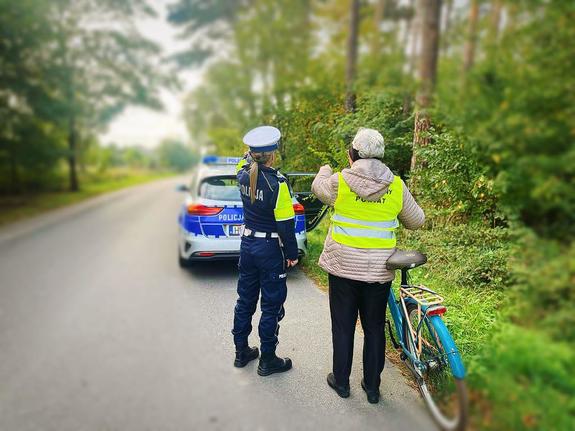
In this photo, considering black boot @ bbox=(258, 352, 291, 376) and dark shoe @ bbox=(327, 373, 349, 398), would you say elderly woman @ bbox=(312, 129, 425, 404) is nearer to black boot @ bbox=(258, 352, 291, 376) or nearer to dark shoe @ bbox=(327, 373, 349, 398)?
dark shoe @ bbox=(327, 373, 349, 398)

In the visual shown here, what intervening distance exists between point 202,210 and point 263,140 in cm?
208

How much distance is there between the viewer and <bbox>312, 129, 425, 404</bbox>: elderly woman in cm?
247

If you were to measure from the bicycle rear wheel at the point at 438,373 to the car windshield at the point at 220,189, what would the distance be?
8.29ft

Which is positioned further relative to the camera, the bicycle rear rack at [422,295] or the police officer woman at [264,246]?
the police officer woman at [264,246]

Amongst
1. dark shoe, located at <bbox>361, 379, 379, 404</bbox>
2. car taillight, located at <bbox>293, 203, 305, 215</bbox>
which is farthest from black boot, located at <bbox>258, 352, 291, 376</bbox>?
car taillight, located at <bbox>293, 203, 305, 215</bbox>

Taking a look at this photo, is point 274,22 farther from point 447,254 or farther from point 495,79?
point 495,79

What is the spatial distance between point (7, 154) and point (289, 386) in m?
16.9

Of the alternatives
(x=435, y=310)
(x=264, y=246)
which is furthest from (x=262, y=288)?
(x=435, y=310)

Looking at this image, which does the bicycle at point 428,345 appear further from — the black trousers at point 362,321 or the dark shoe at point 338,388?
the dark shoe at point 338,388

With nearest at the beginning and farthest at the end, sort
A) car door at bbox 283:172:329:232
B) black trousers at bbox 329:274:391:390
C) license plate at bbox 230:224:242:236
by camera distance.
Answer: black trousers at bbox 329:274:391:390, car door at bbox 283:172:329:232, license plate at bbox 230:224:242:236

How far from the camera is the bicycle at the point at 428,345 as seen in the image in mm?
2275

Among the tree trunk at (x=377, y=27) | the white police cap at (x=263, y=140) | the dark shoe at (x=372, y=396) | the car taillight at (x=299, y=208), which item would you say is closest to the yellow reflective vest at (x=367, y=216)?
the white police cap at (x=263, y=140)

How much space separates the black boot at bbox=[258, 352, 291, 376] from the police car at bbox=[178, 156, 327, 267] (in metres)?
1.37

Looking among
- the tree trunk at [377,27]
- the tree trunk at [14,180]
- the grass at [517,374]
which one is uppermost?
the tree trunk at [377,27]
